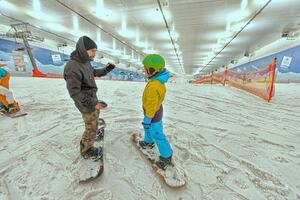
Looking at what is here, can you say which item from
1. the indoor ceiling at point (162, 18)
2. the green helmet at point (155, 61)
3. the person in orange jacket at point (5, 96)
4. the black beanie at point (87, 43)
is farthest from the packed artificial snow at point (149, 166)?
the indoor ceiling at point (162, 18)

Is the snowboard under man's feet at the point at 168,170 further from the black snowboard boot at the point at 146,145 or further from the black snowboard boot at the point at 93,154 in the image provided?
the black snowboard boot at the point at 93,154

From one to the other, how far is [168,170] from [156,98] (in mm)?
744

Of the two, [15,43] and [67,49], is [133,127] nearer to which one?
[15,43]

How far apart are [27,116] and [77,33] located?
42.2ft

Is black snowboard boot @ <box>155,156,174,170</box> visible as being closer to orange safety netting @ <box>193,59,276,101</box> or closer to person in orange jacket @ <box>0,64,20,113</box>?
person in orange jacket @ <box>0,64,20,113</box>

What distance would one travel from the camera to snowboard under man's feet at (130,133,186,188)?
59.7 inches

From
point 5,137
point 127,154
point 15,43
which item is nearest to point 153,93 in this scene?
point 127,154

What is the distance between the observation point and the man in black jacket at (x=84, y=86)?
62.6 inches

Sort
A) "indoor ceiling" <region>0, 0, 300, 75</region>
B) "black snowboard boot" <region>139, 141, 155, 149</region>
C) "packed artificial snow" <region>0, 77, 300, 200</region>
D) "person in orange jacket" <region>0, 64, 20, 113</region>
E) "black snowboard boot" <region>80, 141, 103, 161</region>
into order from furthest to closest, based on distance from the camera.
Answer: "indoor ceiling" <region>0, 0, 300, 75</region>
"person in orange jacket" <region>0, 64, 20, 113</region>
"black snowboard boot" <region>139, 141, 155, 149</region>
"black snowboard boot" <region>80, 141, 103, 161</region>
"packed artificial snow" <region>0, 77, 300, 200</region>

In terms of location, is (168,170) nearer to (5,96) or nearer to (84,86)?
(84,86)

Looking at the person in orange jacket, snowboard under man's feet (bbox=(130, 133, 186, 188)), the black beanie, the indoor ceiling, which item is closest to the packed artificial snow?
snowboard under man's feet (bbox=(130, 133, 186, 188))

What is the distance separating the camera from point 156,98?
1578mm

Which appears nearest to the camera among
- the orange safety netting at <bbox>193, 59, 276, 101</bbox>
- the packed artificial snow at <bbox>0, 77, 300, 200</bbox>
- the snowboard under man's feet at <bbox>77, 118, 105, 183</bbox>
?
the packed artificial snow at <bbox>0, 77, 300, 200</bbox>

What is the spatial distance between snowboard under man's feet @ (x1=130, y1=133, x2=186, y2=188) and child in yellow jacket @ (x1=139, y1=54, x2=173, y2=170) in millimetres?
24
